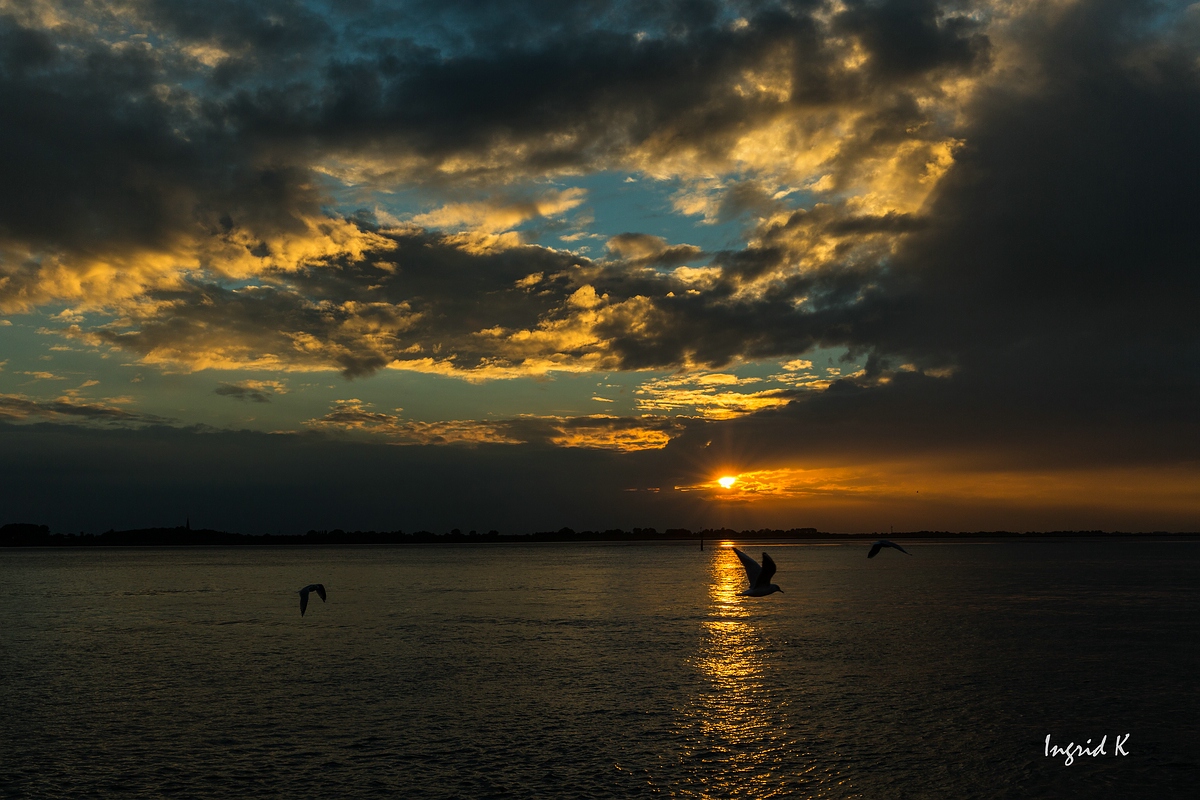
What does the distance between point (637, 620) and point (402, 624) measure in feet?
43.9

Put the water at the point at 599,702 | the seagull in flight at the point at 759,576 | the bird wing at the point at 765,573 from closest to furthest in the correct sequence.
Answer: the water at the point at 599,702 → the bird wing at the point at 765,573 → the seagull in flight at the point at 759,576

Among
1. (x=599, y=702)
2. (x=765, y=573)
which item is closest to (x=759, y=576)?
(x=765, y=573)

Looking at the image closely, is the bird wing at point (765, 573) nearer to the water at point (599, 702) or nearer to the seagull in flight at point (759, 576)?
the seagull in flight at point (759, 576)

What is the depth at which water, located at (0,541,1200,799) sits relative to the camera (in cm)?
2105

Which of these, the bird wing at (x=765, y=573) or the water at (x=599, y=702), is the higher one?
the bird wing at (x=765, y=573)

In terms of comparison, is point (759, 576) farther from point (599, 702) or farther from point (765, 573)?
point (599, 702)

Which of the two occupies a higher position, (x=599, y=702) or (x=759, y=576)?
(x=759, y=576)

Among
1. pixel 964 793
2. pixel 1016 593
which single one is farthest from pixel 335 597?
pixel 964 793

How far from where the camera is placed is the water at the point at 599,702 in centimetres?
2105

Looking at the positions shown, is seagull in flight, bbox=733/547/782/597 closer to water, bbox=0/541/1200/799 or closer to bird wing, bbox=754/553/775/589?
bird wing, bbox=754/553/775/589

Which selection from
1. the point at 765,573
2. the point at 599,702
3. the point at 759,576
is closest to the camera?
the point at 599,702

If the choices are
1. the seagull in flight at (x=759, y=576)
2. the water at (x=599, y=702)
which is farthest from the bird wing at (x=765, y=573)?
the water at (x=599, y=702)

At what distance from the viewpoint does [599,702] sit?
28781 mm

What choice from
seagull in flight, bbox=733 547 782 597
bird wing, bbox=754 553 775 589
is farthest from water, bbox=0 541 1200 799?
bird wing, bbox=754 553 775 589
